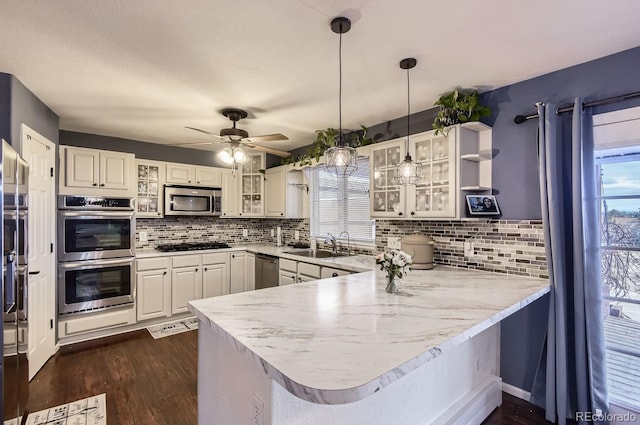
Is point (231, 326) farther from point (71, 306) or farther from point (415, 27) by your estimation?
point (71, 306)

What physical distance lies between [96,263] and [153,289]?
0.68 m

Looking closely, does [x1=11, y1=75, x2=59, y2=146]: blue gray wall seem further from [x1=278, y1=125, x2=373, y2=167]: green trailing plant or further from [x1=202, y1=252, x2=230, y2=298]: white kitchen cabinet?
[x1=278, y1=125, x2=373, y2=167]: green trailing plant

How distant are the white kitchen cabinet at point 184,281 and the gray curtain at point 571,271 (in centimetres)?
368

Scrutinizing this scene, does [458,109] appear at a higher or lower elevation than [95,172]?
higher

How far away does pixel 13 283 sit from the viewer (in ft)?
5.70

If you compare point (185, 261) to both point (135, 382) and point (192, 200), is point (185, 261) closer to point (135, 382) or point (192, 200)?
point (192, 200)

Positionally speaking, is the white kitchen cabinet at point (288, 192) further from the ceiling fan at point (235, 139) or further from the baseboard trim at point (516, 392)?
the baseboard trim at point (516, 392)

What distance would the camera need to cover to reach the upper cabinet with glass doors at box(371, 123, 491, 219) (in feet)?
8.41

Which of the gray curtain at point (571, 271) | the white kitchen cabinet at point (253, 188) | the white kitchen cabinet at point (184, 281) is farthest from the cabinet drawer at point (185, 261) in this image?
the gray curtain at point (571, 271)

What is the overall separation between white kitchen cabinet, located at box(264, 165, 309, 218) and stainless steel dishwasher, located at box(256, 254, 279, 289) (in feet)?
2.35

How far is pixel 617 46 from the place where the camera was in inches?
77.0

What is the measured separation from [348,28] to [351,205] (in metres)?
2.56

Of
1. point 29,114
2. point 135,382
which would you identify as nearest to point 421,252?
point 135,382

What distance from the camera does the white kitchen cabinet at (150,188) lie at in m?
4.17
